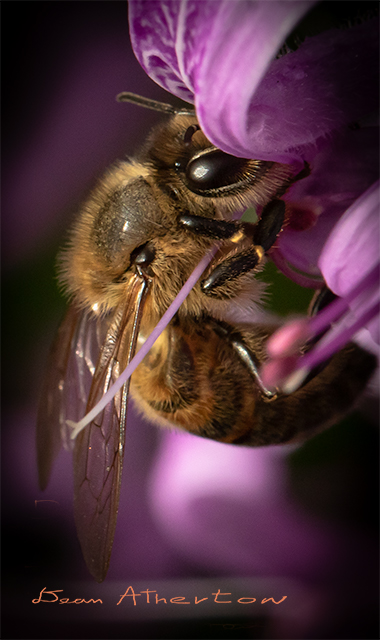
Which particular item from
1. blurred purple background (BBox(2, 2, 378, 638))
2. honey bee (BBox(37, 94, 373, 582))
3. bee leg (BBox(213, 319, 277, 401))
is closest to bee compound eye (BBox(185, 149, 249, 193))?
honey bee (BBox(37, 94, 373, 582))

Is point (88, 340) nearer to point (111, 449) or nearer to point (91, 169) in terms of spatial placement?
point (111, 449)

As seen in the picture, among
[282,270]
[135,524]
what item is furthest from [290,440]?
[135,524]

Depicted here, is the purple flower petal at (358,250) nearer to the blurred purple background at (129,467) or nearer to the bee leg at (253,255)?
the bee leg at (253,255)

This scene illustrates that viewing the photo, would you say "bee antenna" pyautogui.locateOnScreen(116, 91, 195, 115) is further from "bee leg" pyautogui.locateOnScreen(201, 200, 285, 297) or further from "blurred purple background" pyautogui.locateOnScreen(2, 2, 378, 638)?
"blurred purple background" pyautogui.locateOnScreen(2, 2, 378, 638)

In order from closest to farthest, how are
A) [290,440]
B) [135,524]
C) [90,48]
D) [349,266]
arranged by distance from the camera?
[349,266] < [290,440] < [90,48] < [135,524]

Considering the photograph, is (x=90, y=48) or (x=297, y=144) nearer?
(x=297, y=144)

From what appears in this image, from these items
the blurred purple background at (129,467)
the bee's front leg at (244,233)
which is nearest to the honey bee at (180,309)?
the bee's front leg at (244,233)
